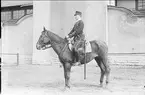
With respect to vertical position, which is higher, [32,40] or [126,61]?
[32,40]

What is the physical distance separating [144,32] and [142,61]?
6.80 feet

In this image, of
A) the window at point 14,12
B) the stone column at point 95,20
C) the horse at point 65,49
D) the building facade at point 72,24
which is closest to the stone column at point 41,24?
the building facade at point 72,24

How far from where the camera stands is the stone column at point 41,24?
60.2 feet

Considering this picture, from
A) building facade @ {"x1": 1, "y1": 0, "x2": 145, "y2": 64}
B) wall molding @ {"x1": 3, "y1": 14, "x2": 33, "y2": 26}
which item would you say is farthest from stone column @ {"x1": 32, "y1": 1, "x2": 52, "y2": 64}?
wall molding @ {"x1": 3, "y1": 14, "x2": 33, "y2": 26}

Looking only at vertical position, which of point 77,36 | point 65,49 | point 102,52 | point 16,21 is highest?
point 16,21

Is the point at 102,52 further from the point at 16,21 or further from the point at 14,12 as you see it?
the point at 14,12

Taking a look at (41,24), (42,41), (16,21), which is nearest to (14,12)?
(16,21)

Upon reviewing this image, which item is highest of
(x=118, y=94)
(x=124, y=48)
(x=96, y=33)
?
(x=96, y=33)

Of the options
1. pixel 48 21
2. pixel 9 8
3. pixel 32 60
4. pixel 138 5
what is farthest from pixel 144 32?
pixel 9 8

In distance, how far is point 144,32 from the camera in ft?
53.4

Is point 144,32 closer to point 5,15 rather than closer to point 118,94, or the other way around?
point 118,94

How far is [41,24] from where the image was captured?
1864 centimetres

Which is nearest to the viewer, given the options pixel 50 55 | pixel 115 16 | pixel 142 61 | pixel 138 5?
pixel 142 61

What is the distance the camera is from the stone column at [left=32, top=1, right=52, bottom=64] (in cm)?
1834
